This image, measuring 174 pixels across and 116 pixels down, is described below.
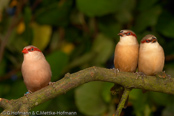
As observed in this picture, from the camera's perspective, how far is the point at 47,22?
1.96m

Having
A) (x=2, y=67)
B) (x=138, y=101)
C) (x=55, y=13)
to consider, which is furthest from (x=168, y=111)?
(x=2, y=67)

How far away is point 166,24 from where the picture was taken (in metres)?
1.93

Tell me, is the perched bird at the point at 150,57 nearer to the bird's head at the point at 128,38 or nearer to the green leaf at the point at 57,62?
the bird's head at the point at 128,38

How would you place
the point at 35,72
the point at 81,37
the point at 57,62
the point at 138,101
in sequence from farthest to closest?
the point at 81,37 → the point at 57,62 → the point at 138,101 → the point at 35,72

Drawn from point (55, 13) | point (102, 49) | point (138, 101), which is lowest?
point (138, 101)

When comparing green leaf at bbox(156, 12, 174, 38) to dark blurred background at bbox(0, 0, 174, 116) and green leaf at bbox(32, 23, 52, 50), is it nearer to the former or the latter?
dark blurred background at bbox(0, 0, 174, 116)

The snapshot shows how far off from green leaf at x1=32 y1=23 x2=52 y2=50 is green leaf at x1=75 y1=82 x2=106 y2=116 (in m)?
0.43

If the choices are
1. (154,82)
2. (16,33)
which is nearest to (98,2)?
(16,33)

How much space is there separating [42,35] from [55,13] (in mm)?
192

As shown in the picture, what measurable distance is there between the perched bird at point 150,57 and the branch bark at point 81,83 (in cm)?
10

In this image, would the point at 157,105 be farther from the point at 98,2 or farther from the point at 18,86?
the point at 18,86

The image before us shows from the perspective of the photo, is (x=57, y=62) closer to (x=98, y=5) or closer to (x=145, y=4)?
(x=98, y=5)

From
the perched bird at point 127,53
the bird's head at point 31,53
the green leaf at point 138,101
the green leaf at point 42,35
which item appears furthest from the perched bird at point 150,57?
the green leaf at point 42,35

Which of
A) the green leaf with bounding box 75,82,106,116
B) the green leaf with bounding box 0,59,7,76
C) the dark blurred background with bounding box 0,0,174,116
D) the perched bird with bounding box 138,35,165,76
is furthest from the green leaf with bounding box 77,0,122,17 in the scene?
the green leaf with bounding box 0,59,7,76
